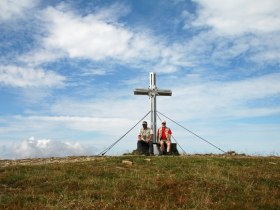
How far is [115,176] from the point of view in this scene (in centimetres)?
1513

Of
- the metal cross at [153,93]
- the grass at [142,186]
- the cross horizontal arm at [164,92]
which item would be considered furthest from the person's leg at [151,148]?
the grass at [142,186]

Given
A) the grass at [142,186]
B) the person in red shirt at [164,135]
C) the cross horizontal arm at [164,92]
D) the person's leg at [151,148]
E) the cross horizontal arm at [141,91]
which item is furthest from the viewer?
the cross horizontal arm at [164,92]

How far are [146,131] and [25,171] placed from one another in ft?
30.6

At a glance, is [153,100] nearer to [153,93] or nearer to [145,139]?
[153,93]

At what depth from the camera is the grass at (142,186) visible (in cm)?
1094

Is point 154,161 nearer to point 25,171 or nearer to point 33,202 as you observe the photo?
point 25,171

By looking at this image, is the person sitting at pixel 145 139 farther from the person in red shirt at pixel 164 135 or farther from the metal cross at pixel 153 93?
the metal cross at pixel 153 93

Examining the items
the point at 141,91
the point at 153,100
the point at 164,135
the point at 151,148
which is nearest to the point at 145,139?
the point at 151,148

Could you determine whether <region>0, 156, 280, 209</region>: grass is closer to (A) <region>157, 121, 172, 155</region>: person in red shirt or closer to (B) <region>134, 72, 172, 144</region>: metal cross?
(A) <region>157, 121, 172, 155</region>: person in red shirt

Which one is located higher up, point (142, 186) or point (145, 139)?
point (145, 139)

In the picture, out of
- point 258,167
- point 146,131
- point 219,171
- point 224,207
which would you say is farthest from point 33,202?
point 146,131

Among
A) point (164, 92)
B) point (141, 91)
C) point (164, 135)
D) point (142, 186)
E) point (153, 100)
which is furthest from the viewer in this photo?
point (164, 92)

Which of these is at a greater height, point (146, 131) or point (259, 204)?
point (146, 131)

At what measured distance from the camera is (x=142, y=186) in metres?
13.0
